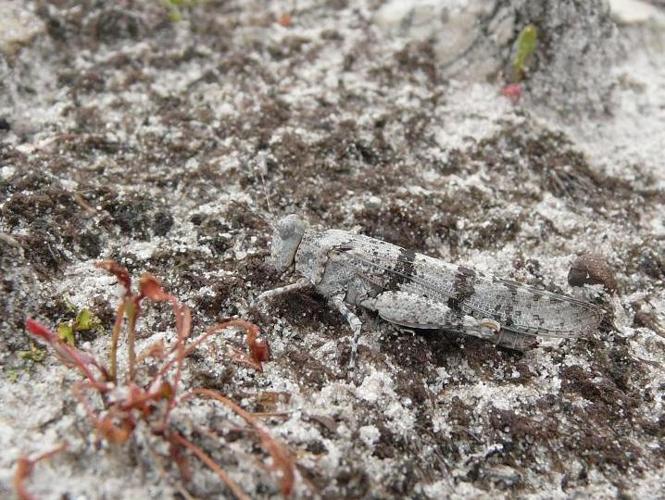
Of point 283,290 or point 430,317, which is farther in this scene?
point 283,290

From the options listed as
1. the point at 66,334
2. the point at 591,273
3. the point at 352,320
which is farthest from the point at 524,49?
the point at 66,334

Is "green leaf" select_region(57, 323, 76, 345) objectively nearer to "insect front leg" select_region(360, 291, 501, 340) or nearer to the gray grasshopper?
the gray grasshopper

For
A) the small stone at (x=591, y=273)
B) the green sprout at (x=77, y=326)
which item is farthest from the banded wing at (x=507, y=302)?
the green sprout at (x=77, y=326)

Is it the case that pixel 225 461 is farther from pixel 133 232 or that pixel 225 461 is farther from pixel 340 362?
pixel 133 232

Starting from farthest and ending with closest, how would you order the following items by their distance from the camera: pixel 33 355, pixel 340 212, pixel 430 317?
pixel 340 212 < pixel 430 317 < pixel 33 355

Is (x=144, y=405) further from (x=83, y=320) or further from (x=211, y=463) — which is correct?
(x=83, y=320)

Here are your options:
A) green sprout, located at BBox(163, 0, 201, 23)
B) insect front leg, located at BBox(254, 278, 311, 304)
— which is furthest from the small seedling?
green sprout, located at BBox(163, 0, 201, 23)

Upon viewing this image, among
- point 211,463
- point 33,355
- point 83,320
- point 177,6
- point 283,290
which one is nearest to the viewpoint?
point 211,463

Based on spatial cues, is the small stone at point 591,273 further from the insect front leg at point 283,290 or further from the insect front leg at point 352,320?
the insect front leg at point 283,290
